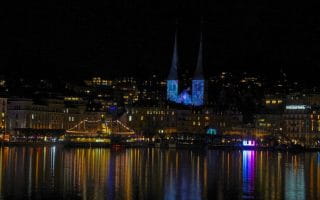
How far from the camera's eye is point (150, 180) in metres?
41.8

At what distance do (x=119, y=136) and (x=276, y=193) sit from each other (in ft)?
193

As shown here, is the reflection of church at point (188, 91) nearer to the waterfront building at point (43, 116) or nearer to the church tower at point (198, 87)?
the church tower at point (198, 87)

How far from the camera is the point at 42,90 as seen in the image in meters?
118

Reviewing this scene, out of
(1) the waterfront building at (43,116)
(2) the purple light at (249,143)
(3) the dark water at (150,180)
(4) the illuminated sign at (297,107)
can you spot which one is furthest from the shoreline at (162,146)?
(3) the dark water at (150,180)

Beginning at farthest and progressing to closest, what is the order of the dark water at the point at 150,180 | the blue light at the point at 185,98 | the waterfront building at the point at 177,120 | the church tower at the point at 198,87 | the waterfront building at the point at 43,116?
the church tower at the point at 198,87 < the blue light at the point at 185,98 < the waterfront building at the point at 177,120 < the waterfront building at the point at 43,116 < the dark water at the point at 150,180

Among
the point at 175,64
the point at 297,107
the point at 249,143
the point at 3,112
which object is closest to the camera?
the point at 3,112

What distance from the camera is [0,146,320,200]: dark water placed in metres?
35.4

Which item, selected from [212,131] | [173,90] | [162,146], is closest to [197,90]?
[173,90]

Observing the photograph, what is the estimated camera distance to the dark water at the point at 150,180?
35.4 meters

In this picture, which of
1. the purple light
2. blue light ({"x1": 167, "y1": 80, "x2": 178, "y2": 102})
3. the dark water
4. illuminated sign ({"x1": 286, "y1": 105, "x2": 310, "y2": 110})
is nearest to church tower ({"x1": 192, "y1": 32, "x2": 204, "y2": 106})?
blue light ({"x1": 167, "y1": 80, "x2": 178, "y2": 102})

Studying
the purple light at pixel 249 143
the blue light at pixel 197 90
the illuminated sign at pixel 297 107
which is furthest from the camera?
the blue light at pixel 197 90

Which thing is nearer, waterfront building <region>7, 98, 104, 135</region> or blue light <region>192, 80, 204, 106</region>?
waterfront building <region>7, 98, 104, 135</region>

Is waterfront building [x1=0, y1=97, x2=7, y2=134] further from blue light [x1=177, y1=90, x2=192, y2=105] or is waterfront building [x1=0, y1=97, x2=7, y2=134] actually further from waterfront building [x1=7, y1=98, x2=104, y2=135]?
blue light [x1=177, y1=90, x2=192, y2=105]

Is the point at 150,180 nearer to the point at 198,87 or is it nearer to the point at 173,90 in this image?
the point at 198,87
